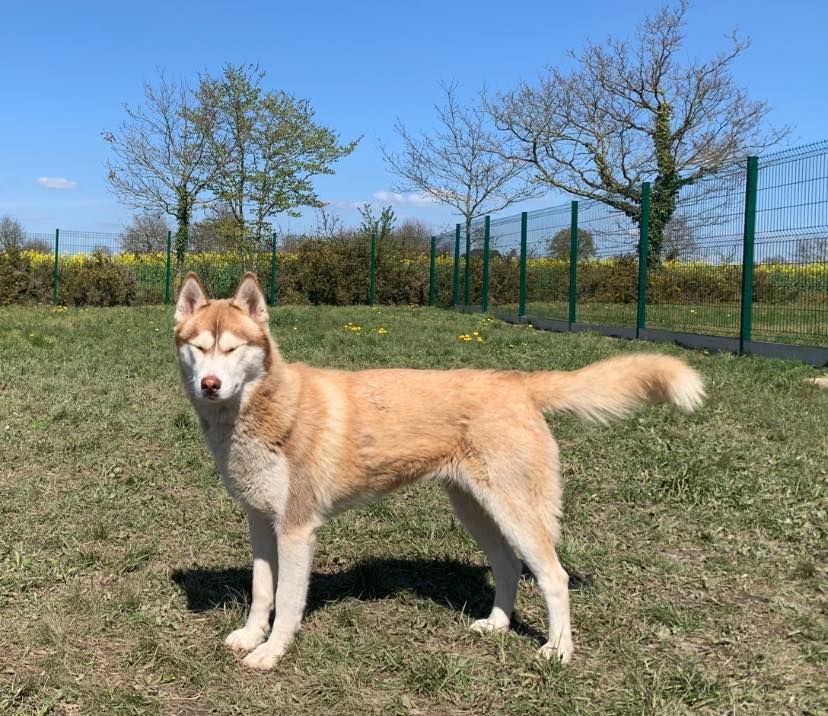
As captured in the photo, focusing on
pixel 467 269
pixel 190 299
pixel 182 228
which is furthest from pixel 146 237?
pixel 190 299

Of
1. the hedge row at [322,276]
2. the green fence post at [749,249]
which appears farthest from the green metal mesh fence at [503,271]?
the green fence post at [749,249]

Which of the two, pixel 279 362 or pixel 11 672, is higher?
pixel 279 362

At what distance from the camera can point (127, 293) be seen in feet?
68.8

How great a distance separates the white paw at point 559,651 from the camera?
2.78 metres

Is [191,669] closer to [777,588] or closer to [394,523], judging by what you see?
[394,523]

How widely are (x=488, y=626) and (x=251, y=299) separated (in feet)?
5.95

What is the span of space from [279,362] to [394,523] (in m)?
1.61

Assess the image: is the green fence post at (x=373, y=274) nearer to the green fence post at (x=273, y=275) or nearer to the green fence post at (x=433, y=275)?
the green fence post at (x=433, y=275)

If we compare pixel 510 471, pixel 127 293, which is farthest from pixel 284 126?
pixel 510 471

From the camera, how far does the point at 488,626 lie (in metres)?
3.10

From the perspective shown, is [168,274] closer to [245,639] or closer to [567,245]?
[567,245]

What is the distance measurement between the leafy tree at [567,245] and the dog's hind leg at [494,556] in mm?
11137

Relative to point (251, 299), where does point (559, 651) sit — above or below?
below

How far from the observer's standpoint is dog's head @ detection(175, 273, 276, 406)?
2.83m
